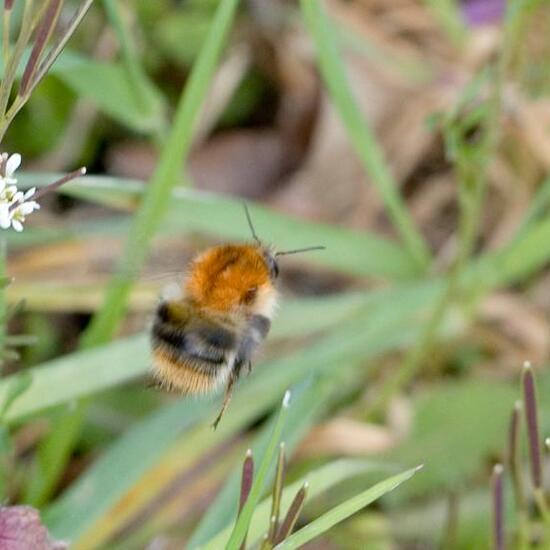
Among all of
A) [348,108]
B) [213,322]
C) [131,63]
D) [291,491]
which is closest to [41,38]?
[213,322]

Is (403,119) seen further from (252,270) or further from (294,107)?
(252,270)

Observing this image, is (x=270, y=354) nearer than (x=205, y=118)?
Yes

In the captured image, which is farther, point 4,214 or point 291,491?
point 291,491

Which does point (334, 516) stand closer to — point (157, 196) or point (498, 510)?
point (498, 510)

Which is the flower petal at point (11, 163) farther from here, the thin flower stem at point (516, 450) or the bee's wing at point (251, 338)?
the thin flower stem at point (516, 450)

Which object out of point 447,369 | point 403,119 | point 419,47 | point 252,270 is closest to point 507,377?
point 447,369

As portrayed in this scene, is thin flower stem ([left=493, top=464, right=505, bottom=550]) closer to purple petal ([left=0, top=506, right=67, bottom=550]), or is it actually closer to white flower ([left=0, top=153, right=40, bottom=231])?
purple petal ([left=0, top=506, right=67, bottom=550])
